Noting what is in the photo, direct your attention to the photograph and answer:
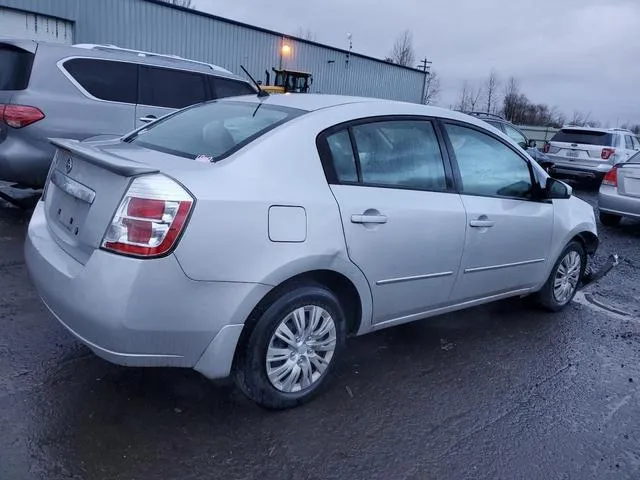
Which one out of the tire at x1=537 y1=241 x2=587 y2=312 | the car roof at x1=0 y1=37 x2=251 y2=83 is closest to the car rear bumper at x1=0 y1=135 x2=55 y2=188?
the car roof at x1=0 y1=37 x2=251 y2=83

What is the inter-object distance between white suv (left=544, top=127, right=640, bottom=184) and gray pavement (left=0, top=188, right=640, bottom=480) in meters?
11.1

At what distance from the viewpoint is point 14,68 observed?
5.60 meters

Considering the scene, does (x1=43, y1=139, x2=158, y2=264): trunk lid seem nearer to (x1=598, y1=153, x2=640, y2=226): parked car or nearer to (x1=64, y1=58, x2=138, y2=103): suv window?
(x1=64, y1=58, x2=138, y2=103): suv window

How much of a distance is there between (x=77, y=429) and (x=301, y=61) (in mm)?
24803

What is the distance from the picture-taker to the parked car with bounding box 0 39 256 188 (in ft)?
17.9

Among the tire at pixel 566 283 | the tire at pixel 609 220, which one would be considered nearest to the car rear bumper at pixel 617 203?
the tire at pixel 609 220

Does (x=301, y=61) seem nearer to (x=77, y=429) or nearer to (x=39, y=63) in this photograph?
(x=39, y=63)

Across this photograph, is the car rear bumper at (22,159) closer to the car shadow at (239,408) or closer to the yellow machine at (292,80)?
the car shadow at (239,408)

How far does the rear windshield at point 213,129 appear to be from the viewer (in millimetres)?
2920

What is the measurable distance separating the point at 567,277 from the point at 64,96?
16.9 feet

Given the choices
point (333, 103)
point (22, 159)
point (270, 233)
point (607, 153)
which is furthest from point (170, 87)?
point (607, 153)

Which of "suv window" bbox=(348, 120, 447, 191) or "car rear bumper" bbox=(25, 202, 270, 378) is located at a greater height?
"suv window" bbox=(348, 120, 447, 191)

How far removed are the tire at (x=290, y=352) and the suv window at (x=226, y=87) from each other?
515 cm

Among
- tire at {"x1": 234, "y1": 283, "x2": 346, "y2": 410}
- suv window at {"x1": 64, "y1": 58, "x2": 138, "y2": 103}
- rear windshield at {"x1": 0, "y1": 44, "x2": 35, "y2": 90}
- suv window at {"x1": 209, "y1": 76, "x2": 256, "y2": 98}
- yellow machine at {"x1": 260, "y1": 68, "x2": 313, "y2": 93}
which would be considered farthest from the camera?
yellow machine at {"x1": 260, "y1": 68, "x2": 313, "y2": 93}
